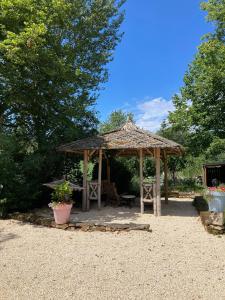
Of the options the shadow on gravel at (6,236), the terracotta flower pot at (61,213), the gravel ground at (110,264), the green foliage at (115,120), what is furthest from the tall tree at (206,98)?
the green foliage at (115,120)

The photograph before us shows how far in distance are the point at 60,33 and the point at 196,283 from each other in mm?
14132

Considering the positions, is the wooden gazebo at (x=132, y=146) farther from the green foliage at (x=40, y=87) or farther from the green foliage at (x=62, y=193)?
the green foliage at (x=62, y=193)

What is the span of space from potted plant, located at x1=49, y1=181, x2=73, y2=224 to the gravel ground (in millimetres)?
506

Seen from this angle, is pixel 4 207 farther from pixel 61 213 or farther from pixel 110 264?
pixel 110 264

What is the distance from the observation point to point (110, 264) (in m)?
5.30

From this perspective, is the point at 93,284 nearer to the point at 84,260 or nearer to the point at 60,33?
the point at 84,260

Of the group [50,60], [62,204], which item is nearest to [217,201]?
[62,204]

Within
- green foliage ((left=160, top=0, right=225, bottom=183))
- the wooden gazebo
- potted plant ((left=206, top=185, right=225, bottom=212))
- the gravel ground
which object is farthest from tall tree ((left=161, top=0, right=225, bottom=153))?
the gravel ground

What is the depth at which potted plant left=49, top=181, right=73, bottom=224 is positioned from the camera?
8.38 metres

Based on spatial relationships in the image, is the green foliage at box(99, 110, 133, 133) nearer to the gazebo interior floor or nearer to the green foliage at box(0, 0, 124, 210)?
the green foliage at box(0, 0, 124, 210)

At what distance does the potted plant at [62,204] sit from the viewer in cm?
838

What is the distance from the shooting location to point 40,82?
40.9 feet

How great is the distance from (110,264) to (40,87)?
941cm

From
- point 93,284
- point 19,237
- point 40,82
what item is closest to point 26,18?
point 40,82
